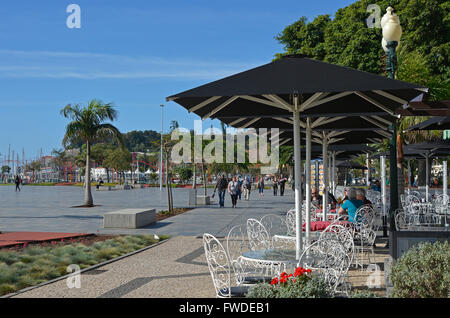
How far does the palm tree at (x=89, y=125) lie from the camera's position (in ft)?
78.0

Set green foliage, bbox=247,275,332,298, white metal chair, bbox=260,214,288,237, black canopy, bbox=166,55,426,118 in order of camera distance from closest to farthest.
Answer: green foliage, bbox=247,275,332,298, black canopy, bbox=166,55,426,118, white metal chair, bbox=260,214,288,237

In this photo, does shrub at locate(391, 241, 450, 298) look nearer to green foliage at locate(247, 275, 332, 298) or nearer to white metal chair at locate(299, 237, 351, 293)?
white metal chair at locate(299, 237, 351, 293)

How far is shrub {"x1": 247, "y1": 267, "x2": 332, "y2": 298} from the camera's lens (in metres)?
4.23

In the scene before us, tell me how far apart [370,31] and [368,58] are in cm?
185

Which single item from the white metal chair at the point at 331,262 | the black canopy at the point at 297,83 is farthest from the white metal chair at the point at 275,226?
the black canopy at the point at 297,83

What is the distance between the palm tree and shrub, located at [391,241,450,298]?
20355 mm

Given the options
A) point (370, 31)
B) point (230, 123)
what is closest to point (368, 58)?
point (370, 31)

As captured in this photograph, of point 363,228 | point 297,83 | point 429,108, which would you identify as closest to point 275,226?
point 363,228

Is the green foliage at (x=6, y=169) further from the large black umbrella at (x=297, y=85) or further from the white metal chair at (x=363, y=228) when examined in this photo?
the large black umbrella at (x=297, y=85)

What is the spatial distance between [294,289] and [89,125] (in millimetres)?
21207

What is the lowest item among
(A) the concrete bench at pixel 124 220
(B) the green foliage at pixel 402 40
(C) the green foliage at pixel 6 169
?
(A) the concrete bench at pixel 124 220

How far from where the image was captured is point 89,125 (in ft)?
78.8

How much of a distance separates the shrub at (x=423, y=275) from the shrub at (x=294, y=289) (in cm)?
88

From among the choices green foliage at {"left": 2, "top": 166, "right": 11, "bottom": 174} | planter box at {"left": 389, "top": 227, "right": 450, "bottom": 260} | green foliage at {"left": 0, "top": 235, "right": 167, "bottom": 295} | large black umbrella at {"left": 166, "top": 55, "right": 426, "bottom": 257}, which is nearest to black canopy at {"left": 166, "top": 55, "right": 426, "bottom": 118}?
large black umbrella at {"left": 166, "top": 55, "right": 426, "bottom": 257}
